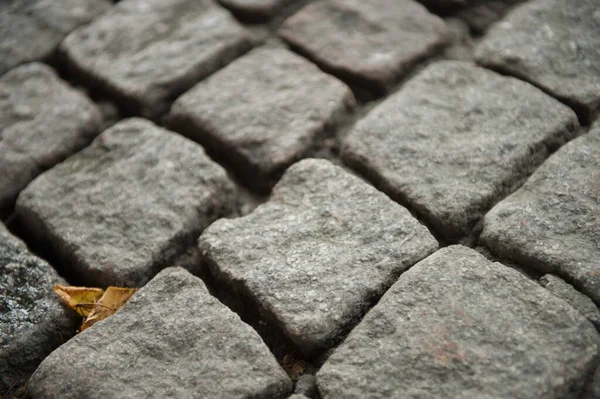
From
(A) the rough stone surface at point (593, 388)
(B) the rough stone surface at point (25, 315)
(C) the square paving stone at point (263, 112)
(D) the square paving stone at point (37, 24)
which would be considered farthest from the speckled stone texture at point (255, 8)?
(A) the rough stone surface at point (593, 388)

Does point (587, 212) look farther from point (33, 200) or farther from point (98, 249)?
point (33, 200)

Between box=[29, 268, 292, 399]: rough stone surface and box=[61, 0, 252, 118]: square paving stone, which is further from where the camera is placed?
box=[61, 0, 252, 118]: square paving stone

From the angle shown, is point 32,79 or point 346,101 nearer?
point 346,101

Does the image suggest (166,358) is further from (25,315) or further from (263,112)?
(263,112)

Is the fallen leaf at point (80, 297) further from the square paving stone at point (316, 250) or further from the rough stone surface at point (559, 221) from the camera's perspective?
the rough stone surface at point (559, 221)

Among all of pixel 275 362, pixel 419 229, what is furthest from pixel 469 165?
pixel 275 362

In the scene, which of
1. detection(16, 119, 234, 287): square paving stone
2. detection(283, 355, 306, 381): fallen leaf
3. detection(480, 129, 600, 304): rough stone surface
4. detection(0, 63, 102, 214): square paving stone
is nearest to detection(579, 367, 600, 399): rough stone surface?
detection(480, 129, 600, 304): rough stone surface

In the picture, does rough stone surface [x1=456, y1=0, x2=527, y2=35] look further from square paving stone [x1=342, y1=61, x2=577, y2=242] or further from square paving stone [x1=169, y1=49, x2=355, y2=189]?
square paving stone [x1=169, y1=49, x2=355, y2=189]
